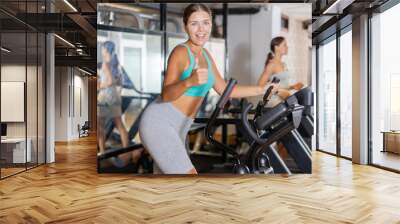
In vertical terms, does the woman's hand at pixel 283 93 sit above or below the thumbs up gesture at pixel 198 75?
below

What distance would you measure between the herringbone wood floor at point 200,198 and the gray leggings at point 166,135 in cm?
24

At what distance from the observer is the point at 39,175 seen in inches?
217

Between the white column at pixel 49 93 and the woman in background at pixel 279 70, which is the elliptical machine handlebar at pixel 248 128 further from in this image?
the white column at pixel 49 93

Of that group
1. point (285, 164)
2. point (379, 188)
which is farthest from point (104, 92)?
point (379, 188)

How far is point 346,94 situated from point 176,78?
412 centimetres

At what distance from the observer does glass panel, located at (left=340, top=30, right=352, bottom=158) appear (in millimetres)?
7305

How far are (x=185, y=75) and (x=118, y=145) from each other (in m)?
1.34

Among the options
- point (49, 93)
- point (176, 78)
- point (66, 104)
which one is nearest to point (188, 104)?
point (176, 78)

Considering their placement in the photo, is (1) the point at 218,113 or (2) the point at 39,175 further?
(2) the point at 39,175

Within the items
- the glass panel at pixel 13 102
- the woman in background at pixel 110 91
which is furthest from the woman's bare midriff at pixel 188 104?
the glass panel at pixel 13 102

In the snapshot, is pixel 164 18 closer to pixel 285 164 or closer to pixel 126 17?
pixel 126 17

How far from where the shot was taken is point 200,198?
402 cm

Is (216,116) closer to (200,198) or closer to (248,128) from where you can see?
(248,128)

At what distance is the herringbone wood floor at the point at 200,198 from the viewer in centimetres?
330
